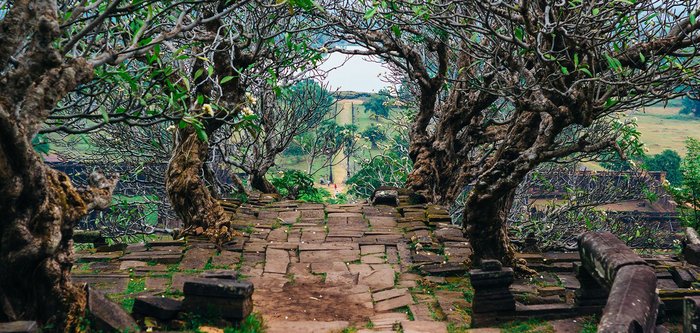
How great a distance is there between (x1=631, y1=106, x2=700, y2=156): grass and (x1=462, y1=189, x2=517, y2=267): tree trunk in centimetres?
5101

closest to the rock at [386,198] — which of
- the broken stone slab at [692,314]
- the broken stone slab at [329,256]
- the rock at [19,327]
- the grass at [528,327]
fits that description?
the broken stone slab at [329,256]

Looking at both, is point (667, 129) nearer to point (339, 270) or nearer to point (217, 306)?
point (339, 270)

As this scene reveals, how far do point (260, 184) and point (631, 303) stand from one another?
11503mm

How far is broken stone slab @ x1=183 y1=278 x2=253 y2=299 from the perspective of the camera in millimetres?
6098

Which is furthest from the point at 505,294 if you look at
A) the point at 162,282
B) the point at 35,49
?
the point at 35,49

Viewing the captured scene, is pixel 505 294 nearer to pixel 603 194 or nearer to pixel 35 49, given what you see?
pixel 35 49

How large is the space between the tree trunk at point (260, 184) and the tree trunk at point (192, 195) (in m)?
5.28

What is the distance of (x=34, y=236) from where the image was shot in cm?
488

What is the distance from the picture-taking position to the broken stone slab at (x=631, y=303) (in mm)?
4430

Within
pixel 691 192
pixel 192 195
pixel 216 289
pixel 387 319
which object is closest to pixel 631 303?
pixel 387 319

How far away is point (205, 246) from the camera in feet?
31.2

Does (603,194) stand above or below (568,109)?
below

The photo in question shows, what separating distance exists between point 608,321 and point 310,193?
12.0 metres

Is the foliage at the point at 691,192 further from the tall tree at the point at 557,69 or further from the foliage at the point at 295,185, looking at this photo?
the foliage at the point at 295,185
